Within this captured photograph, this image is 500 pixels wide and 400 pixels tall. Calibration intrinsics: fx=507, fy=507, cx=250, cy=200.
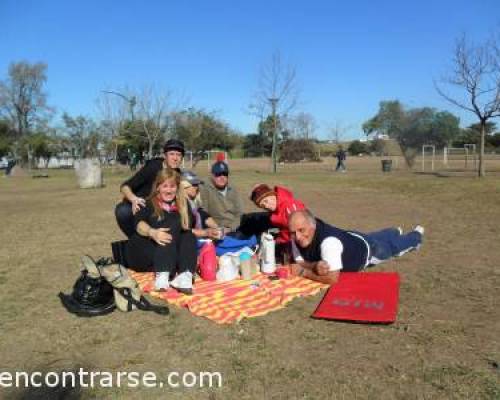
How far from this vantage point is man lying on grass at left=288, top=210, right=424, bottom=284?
187 inches

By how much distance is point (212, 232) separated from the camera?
17.8 feet

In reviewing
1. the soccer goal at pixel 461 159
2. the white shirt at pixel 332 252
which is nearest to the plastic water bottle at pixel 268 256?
the white shirt at pixel 332 252

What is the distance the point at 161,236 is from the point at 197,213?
4.03 feet

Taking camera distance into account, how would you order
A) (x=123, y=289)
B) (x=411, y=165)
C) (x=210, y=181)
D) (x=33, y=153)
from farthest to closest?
(x=33, y=153) < (x=411, y=165) < (x=210, y=181) < (x=123, y=289)

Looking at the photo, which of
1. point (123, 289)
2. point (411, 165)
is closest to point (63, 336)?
point (123, 289)

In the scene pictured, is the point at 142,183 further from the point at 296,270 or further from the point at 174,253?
the point at 296,270

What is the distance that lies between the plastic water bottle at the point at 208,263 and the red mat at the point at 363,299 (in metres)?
1.24

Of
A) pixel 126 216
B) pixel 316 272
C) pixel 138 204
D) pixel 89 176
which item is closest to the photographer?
pixel 316 272

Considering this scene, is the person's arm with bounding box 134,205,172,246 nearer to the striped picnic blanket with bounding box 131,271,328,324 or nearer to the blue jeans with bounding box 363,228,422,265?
the striped picnic blanket with bounding box 131,271,328,324

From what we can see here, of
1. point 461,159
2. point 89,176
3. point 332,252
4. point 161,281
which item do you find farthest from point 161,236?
point 461,159

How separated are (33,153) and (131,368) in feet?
190

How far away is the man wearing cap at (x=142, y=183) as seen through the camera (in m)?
5.61

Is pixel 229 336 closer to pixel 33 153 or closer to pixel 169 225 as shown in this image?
pixel 169 225

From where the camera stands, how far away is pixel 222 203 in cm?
640
